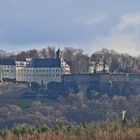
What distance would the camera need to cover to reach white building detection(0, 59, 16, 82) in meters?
81.3

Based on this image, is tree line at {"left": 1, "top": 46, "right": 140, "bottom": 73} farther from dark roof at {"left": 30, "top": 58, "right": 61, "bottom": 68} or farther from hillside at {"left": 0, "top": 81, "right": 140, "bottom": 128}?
hillside at {"left": 0, "top": 81, "right": 140, "bottom": 128}

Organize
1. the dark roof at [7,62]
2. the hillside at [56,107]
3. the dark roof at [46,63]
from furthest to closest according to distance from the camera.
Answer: the dark roof at [7,62], the dark roof at [46,63], the hillside at [56,107]

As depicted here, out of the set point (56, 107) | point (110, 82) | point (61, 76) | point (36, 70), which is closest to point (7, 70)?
point (36, 70)

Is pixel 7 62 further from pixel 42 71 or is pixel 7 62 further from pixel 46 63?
pixel 46 63

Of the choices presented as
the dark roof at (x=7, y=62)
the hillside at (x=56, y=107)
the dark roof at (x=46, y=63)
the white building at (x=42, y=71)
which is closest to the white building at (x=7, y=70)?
the dark roof at (x=7, y=62)

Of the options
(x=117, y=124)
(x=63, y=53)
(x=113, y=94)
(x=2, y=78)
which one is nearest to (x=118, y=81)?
(x=113, y=94)

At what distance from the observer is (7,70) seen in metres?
82.3

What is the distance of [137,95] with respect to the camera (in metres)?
73.3

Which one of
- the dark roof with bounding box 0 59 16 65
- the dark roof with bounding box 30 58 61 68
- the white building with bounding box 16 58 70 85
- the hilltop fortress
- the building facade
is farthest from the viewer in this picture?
the dark roof with bounding box 0 59 16 65

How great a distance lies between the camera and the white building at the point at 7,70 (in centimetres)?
8132

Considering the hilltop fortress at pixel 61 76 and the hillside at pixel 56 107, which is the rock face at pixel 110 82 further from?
the hillside at pixel 56 107

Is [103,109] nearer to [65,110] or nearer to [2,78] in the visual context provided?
[65,110]

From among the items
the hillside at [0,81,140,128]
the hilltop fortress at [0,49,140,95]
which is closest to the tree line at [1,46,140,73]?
the hilltop fortress at [0,49,140,95]

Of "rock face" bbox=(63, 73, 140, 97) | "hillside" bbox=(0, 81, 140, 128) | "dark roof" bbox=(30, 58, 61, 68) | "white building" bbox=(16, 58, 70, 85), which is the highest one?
"dark roof" bbox=(30, 58, 61, 68)
